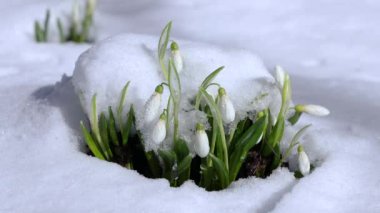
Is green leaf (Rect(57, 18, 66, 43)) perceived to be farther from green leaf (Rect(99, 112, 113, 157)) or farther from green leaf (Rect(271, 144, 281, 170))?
green leaf (Rect(271, 144, 281, 170))

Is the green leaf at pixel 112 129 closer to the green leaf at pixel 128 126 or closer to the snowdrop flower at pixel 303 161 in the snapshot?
the green leaf at pixel 128 126

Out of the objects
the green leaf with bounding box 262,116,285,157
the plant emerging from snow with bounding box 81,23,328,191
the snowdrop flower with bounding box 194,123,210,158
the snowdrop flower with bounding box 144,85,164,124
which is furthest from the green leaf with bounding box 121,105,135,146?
the green leaf with bounding box 262,116,285,157

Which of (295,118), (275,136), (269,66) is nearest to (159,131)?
(275,136)

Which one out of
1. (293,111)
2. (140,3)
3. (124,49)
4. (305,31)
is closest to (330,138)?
(293,111)

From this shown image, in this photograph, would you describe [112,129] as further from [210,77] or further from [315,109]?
[315,109]

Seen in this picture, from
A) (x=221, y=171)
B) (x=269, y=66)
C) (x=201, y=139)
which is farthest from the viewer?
(x=269, y=66)

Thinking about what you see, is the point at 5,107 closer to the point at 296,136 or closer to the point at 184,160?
the point at 184,160
